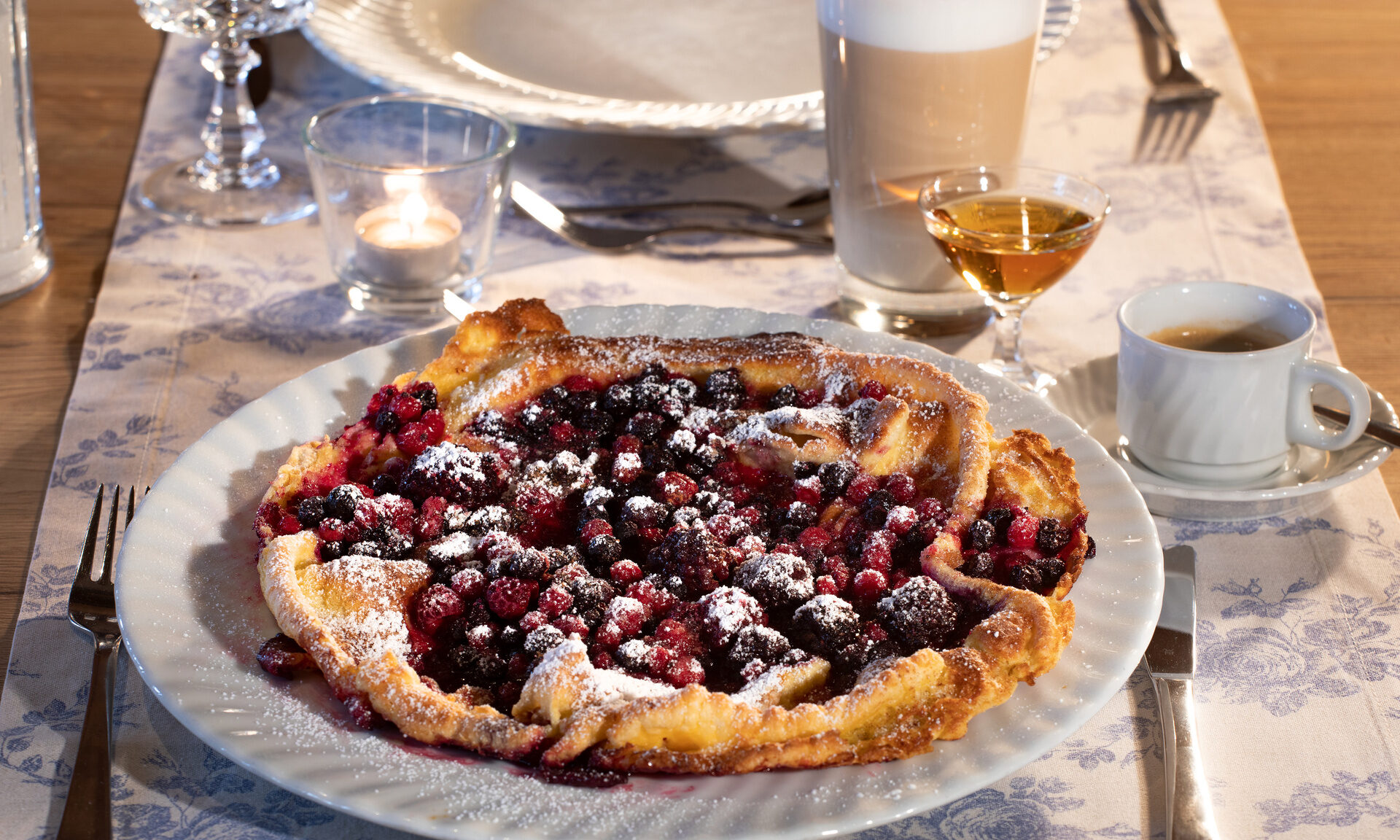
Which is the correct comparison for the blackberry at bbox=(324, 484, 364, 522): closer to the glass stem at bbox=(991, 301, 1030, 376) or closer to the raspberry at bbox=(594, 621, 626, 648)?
the raspberry at bbox=(594, 621, 626, 648)

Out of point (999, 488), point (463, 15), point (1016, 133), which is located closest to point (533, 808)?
point (999, 488)

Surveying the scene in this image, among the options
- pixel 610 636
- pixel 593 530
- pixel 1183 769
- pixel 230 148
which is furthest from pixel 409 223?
pixel 1183 769

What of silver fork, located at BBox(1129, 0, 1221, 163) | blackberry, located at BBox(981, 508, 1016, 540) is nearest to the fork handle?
blackberry, located at BBox(981, 508, 1016, 540)

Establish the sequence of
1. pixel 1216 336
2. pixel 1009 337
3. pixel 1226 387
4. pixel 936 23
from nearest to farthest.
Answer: pixel 1226 387 → pixel 1216 336 → pixel 936 23 → pixel 1009 337

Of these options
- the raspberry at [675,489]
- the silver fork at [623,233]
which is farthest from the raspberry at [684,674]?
the silver fork at [623,233]

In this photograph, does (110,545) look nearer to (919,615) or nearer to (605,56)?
(919,615)
